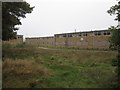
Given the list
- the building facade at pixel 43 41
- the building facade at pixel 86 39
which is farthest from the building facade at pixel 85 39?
the building facade at pixel 43 41

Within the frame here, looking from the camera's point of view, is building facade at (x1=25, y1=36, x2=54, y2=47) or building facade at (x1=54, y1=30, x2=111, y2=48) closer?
building facade at (x1=54, y1=30, x2=111, y2=48)

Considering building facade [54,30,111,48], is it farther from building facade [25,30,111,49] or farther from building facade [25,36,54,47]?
building facade [25,36,54,47]

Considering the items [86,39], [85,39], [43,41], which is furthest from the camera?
[43,41]

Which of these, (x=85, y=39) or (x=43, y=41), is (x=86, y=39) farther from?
(x=43, y=41)

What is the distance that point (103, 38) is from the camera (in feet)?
91.6

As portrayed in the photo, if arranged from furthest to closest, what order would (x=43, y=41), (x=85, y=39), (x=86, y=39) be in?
(x=43, y=41) → (x=85, y=39) → (x=86, y=39)

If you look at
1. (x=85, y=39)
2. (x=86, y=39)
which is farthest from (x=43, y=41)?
(x=86, y=39)

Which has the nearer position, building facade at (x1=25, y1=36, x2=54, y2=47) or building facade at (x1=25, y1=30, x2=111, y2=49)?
building facade at (x1=25, y1=30, x2=111, y2=49)

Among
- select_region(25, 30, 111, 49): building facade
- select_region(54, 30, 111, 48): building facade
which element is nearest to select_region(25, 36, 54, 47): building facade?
select_region(25, 30, 111, 49): building facade

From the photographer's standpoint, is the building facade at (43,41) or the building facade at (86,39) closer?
the building facade at (86,39)

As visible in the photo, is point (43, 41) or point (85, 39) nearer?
point (85, 39)

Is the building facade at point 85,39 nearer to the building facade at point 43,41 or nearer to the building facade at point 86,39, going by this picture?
the building facade at point 86,39

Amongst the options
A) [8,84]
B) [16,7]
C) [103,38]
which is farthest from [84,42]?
[8,84]

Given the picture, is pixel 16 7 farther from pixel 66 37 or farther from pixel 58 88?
pixel 66 37
